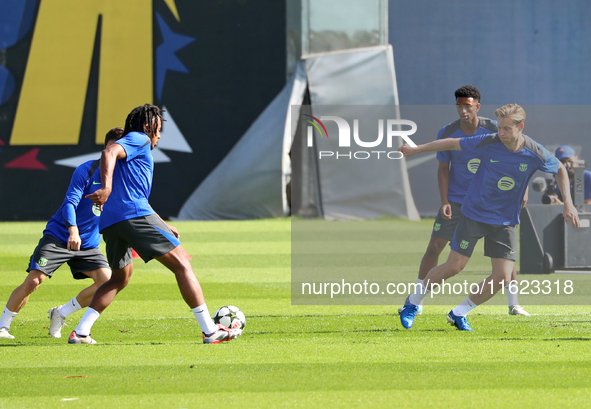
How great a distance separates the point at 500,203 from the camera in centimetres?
614

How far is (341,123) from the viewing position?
24.5ft

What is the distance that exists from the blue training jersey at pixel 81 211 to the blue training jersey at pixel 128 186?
1.63 feet

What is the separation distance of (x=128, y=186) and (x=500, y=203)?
9.90ft

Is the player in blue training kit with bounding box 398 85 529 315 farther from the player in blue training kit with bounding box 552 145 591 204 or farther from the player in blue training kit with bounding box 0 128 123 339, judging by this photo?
the player in blue training kit with bounding box 552 145 591 204

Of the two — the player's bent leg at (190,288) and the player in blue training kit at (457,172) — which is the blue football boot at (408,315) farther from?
the player's bent leg at (190,288)

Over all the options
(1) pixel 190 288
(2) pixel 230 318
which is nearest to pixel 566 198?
(2) pixel 230 318

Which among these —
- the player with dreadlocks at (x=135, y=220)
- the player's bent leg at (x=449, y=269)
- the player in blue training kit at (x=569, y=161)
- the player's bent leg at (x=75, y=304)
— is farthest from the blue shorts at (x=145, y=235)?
the player in blue training kit at (x=569, y=161)

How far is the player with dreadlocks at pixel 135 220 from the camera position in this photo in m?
5.23

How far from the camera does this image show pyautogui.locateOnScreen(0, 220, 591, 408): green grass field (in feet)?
13.0

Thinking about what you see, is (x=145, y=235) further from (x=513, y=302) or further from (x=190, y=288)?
(x=513, y=302)

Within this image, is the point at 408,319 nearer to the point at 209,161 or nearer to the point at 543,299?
the point at 543,299

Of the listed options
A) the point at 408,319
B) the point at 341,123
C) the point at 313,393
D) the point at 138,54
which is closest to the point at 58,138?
the point at 138,54

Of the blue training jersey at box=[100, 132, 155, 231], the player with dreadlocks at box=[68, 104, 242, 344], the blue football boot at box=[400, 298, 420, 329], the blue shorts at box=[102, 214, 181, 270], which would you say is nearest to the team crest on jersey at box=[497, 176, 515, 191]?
the blue football boot at box=[400, 298, 420, 329]

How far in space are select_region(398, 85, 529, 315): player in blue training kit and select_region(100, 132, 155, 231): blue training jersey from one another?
270 centimetres
